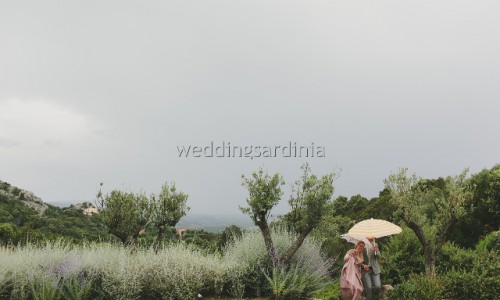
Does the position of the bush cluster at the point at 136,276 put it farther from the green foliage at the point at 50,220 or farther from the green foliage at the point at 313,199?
the green foliage at the point at 50,220

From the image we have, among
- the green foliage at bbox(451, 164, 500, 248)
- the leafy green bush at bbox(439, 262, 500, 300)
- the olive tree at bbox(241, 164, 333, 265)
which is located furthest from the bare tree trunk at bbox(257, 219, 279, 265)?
the green foliage at bbox(451, 164, 500, 248)

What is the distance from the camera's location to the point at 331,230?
1480 cm

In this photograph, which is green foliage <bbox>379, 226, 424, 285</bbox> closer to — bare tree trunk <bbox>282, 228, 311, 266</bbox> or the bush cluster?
the bush cluster

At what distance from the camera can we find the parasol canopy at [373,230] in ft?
36.9

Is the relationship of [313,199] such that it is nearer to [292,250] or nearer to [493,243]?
[292,250]

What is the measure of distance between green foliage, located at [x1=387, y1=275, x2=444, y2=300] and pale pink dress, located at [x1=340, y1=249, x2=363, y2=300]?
3.11ft

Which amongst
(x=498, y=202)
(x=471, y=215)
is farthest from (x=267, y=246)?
(x=498, y=202)

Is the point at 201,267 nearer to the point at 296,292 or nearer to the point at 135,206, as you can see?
the point at 296,292

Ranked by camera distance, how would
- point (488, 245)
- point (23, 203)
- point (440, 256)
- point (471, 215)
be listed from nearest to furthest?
point (440, 256), point (488, 245), point (471, 215), point (23, 203)

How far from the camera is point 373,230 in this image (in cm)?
1146

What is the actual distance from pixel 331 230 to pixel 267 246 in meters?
4.01

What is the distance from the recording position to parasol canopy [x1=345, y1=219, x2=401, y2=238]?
11258 millimetres

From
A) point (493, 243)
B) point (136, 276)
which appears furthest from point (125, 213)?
point (493, 243)

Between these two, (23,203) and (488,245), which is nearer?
(488,245)
